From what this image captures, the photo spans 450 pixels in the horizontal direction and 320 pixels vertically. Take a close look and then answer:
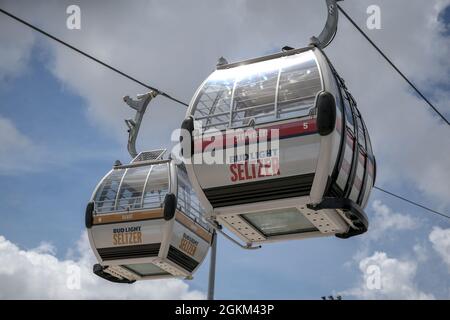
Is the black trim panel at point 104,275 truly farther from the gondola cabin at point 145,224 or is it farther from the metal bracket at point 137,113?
the metal bracket at point 137,113

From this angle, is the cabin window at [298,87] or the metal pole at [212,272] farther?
the metal pole at [212,272]

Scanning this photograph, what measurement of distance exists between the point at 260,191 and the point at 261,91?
1.63 metres

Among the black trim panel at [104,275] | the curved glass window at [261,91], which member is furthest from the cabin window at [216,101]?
the black trim panel at [104,275]

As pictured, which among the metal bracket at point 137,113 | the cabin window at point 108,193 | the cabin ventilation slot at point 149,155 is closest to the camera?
the cabin window at point 108,193

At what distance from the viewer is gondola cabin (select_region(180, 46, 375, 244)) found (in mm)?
11281

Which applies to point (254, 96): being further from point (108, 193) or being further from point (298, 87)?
point (108, 193)

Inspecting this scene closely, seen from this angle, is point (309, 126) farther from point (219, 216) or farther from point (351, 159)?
point (219, 216)

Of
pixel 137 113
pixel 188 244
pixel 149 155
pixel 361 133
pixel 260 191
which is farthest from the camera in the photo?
pixel 137 113

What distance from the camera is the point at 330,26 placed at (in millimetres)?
13359

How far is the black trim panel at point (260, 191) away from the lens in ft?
37.3

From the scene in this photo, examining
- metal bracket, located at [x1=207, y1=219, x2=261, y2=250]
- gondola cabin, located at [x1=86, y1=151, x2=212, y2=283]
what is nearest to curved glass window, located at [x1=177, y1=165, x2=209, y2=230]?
gondola cabin, located at [x1=86, y1=151, x2=212, y2=283]

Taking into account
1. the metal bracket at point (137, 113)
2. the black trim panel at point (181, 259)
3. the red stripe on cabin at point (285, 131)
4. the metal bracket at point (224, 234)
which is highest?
the metal bracket at point (137, 113)

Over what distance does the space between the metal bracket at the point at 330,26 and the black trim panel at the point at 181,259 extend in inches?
239

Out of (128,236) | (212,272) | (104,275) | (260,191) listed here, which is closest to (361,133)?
(260,191)
